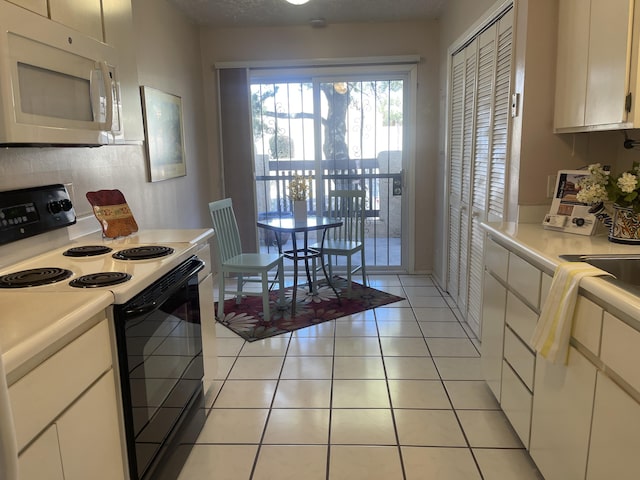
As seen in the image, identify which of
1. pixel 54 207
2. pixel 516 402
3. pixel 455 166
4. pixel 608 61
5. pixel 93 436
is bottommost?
pixel 516 402

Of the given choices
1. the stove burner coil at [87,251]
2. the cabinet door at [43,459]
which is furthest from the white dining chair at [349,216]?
the cabinet door at [43,459]

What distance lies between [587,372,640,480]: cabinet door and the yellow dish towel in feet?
0.63

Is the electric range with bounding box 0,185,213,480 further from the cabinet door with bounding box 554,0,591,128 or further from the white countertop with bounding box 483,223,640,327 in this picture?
the cabinet door with bounding box 554,0,591,128

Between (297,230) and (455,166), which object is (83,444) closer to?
(297,230)

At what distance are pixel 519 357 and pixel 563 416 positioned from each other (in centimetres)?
43

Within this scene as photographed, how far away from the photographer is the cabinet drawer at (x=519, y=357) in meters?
1.92

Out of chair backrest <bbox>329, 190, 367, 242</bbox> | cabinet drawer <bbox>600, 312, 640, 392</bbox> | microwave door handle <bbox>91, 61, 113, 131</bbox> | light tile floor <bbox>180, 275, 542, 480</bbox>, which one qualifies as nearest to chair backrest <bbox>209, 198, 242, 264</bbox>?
light tile floor <bbox>180, 275, 542, 480</bbox>

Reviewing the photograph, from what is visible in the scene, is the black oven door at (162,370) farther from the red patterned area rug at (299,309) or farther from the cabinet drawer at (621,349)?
the cabinet drawer at (621,349)

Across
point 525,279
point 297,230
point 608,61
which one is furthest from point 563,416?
point 297,230

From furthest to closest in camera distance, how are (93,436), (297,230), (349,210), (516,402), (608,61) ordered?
(349,210) → (297,230) → (516,402) → (608,61) → (93,436)

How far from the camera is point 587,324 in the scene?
1.47m

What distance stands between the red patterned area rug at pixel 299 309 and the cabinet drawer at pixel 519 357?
5.79 ft

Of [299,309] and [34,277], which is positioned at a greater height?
[34,277]

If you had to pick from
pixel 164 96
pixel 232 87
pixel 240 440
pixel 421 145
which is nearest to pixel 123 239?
pixel 240 440
